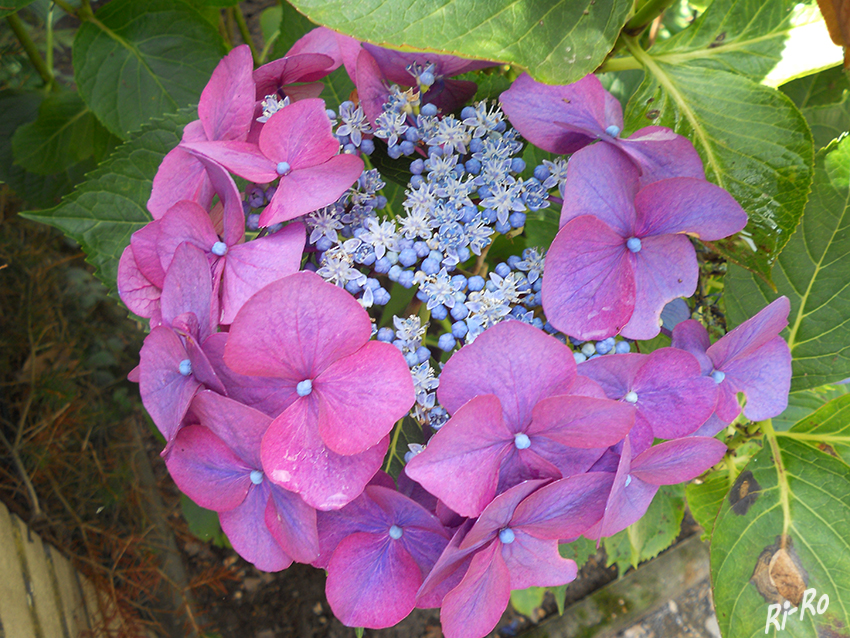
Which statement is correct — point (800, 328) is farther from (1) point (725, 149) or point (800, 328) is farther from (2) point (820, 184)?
(1) point (725, 149)

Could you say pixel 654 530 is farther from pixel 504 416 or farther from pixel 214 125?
pixel 214 125

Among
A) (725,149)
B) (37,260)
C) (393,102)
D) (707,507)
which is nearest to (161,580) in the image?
(37,260)

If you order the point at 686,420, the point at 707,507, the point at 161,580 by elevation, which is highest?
the point at 686,420

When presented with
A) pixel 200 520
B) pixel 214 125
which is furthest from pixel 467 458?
pixel 200 520

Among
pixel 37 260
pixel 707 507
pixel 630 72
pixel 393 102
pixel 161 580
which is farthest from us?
pixel 161 580

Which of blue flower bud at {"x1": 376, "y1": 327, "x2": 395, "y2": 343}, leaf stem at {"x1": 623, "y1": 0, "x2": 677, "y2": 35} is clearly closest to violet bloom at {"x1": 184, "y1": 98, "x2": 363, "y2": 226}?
blue flower bud at {"x1": 376, "y1": 327, "x2": 395, "y2": 343}
